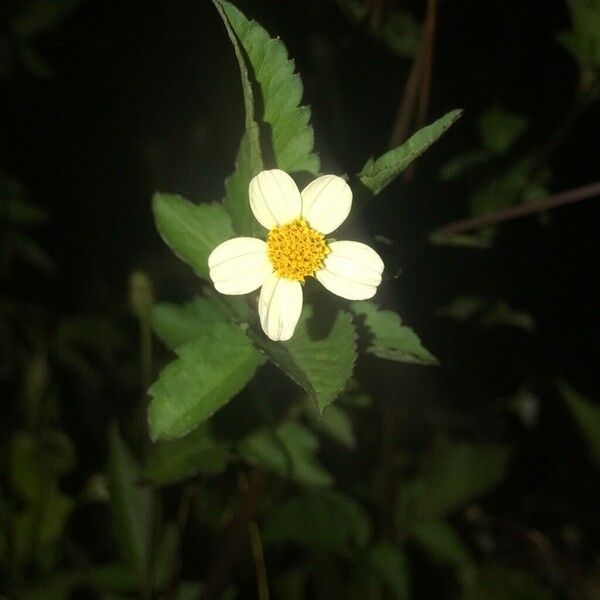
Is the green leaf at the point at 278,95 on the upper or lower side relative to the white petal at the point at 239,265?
upper

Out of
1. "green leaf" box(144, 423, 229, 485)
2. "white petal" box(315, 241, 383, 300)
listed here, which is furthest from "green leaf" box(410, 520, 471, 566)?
"white petal" box(315, 241, 383, 300)

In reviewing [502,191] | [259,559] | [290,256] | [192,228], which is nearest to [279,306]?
[290,256]

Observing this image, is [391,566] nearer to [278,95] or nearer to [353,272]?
[353,272]

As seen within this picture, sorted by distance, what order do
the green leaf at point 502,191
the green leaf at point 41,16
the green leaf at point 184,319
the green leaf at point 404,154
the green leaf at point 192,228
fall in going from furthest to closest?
the green leaf at point 41,16
the green leaf at point 502,191
the green leaf at point 184,319
the green leaf at point 192,228
the green leaf at point 404,154

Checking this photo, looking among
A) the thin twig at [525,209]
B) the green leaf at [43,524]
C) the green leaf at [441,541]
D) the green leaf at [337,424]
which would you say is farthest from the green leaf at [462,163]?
the green leaf at [43,524]

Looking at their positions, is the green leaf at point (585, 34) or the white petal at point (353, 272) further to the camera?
the green leaf at point (585, 34)

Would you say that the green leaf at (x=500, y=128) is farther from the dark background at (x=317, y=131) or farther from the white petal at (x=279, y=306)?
the white petal at (x=279, y=306)

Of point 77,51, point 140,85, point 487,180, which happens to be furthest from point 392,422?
point 77,51

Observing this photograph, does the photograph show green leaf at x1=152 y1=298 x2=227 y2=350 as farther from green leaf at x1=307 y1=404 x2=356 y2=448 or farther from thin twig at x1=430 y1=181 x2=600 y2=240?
thin twig at x1=430 y1=181 x2=600 y2=240
